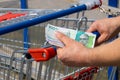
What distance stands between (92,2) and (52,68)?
56 cm

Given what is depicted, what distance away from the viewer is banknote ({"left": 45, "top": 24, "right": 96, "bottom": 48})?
159cm

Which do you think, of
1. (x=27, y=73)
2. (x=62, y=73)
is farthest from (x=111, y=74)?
(x=27, y=73)

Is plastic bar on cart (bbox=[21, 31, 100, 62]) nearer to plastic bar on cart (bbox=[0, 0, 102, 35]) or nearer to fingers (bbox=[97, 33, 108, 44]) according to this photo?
plastic bar on cart (bbox=[0, 0, 102, 35])

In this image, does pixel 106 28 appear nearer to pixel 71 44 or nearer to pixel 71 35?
pixel 71 35

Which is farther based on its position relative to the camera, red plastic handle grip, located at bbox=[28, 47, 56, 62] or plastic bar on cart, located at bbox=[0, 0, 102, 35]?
plastic bar on cart, located at bbox=[0, 0, 102, 35]

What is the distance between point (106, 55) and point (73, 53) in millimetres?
151

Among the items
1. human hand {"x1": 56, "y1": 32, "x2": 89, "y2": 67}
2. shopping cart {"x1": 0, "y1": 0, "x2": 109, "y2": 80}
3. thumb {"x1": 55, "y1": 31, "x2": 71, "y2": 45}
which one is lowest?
shopping cart {"x1": 0, "y1": 0, "x2": 109, "y2": 80}

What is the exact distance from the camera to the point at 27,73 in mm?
1970

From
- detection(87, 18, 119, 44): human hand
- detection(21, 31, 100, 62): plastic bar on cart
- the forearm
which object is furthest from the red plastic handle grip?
detection(87, 18, 119, 44): human hand

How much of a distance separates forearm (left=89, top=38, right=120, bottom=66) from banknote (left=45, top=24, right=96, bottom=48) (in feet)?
0.68

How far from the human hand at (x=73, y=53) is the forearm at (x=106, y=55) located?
0.10 feet

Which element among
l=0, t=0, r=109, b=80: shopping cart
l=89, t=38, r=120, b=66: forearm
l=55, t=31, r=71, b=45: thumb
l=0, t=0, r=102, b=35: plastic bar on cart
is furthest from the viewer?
l=0, t=0, r=109, b=80: shopping cart

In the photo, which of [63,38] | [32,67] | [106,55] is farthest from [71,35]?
[32,67]

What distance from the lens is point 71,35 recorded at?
1.64 metres
